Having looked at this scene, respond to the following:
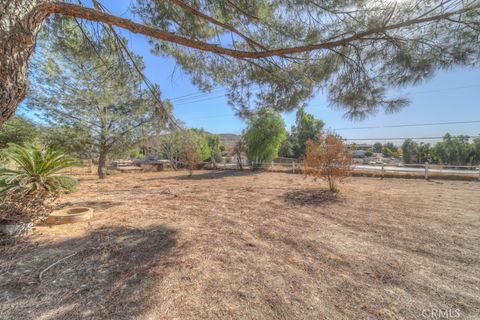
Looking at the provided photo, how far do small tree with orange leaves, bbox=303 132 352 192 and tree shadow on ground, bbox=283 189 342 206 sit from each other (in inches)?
13.2

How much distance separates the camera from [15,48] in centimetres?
138

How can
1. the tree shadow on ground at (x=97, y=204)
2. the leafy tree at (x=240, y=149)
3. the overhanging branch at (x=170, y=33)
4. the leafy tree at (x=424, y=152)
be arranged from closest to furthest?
the overhanging branch at (x=170, y=33) < the tree shadow on ground at (x=97, y=204) < the leafy tree at (x=240, y=149) < the leafy tree at (x=424, y=152)

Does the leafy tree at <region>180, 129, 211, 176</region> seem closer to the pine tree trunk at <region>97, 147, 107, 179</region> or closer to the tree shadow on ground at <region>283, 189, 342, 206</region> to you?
the tree shadow on ground at <region>283, 189, 342, 206</region>

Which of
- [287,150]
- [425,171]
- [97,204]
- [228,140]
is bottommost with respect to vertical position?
[97,204]

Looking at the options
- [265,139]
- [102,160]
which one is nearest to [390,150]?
[265,139]

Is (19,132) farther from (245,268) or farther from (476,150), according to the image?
(476,150)

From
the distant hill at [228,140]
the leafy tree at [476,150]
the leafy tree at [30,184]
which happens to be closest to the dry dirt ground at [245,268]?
the leafy tree at [30,184]

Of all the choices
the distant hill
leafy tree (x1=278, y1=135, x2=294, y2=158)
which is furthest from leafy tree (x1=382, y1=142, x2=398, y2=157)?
the distant hill

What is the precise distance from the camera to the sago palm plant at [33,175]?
2.99 metres

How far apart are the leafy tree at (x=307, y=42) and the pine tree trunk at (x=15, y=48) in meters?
0.04

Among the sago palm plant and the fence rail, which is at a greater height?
the sago palm plant

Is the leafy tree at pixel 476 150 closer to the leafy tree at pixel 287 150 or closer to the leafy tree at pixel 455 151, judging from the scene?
the leafy tree at pixel 455 151

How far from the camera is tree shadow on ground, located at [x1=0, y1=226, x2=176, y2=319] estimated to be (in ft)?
4.50

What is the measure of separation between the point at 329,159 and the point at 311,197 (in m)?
1.11
